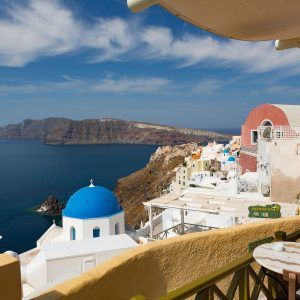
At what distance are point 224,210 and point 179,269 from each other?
10.9 m

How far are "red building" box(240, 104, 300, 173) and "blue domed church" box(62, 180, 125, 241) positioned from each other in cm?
1276

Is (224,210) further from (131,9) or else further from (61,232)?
(131,9)

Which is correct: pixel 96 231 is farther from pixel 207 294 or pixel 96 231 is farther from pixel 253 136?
pixel 253 136

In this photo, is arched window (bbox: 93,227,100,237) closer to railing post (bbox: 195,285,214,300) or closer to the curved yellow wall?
the curved yellow wall

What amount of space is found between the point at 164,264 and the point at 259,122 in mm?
24122

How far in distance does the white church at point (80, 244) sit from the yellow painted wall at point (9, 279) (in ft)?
14.5

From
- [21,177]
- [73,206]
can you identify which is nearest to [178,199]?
[73,206]

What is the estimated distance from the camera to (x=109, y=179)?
96.1m

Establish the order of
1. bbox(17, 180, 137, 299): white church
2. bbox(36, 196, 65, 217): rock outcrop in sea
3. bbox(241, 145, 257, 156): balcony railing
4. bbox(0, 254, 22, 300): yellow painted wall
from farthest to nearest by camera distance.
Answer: bbox(36, 196, 65, 217): rock outcrop in sea
bbox(241, 145, 257, 156): balcony railing
bbox(17, 180, 137, 299): white church
bbox(0, 254, 22, 300): yellow painted wall

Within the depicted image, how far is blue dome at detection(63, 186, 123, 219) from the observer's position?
47.5 feet

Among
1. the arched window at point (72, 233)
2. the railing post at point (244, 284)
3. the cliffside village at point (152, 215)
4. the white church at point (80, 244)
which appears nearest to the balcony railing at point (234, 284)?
the railing post at point (244, 284)

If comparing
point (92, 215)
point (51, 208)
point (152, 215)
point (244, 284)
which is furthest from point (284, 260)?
point (51, 208)

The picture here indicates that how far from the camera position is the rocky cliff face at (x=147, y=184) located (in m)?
61.9

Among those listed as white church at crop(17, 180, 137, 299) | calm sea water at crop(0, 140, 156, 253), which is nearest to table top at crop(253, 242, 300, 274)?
white church at crop(17, 180, 137, 299)
